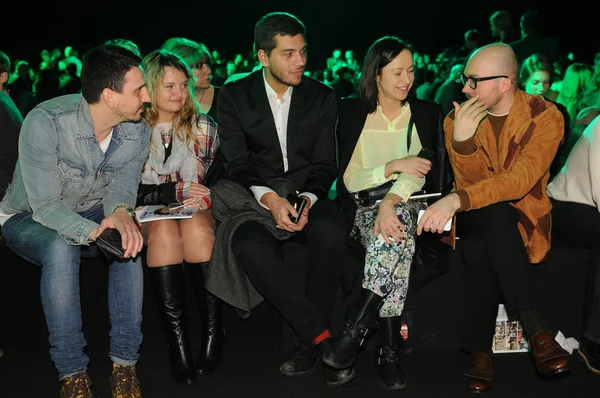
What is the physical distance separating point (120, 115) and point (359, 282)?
1.34 meters

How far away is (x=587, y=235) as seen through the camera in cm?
327

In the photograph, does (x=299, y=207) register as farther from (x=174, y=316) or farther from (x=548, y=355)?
(x=548, y=355)

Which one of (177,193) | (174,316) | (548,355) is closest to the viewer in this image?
(548,355)

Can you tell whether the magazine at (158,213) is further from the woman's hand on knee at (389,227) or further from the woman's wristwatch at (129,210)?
the woman's hand on knee at (389,227)

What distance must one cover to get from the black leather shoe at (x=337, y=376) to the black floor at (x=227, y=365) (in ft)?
0.10

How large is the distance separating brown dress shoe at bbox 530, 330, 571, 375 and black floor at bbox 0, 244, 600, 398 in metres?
0.23

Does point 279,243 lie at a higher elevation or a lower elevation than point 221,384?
higher

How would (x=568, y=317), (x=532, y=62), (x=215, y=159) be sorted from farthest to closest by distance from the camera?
(x=532, y=62), (x=215, y=159), (x=568, y=317)

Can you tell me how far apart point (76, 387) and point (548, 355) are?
6.09 feet

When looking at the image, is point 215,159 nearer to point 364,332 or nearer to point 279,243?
point 279,243

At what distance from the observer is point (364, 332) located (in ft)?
9.47

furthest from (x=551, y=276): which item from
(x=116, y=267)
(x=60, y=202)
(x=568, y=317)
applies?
(x=60, y=202)

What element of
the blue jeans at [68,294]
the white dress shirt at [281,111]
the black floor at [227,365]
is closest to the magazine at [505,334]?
the black floor at [227,365]

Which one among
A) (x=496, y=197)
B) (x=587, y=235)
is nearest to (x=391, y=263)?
(x=496, y=197)
